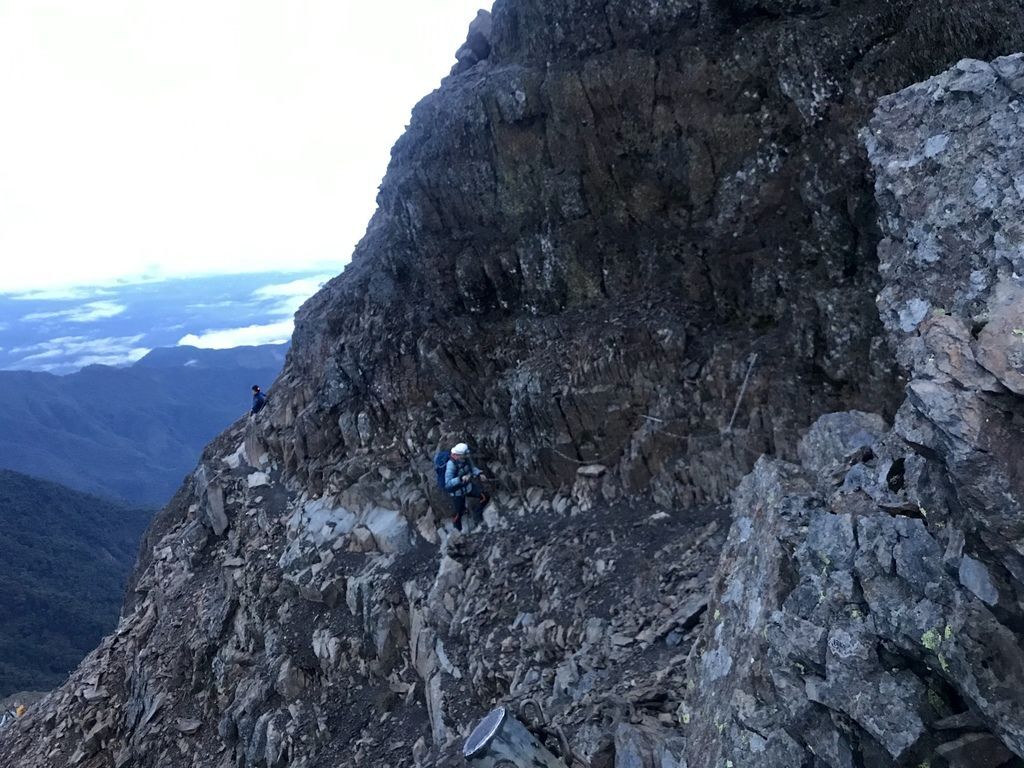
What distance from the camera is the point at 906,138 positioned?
28.0ft

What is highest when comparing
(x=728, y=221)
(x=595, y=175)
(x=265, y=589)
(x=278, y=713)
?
(x=595, y=175)

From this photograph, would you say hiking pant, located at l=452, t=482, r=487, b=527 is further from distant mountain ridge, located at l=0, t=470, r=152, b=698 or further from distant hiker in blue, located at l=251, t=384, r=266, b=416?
distant mountain ridge, located at l=0, t=470, r=152, b=698

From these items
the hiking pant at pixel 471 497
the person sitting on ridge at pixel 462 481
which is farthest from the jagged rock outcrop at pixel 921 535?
the hiking pant at pixel 471 497

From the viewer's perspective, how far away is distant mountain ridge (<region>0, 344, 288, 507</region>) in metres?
141

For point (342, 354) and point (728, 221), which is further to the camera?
point (342, 354)

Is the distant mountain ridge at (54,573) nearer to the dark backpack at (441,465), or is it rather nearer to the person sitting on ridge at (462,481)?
the dark backpack at (441,465)

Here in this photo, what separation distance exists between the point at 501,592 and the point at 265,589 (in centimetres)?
966

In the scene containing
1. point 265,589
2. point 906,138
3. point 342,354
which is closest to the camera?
point 906,138

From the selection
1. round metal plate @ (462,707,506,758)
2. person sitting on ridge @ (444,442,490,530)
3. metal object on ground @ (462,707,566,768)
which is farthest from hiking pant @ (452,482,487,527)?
metal object on ground @ (462,707,566,768)

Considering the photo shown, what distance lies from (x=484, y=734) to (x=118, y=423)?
18204cm

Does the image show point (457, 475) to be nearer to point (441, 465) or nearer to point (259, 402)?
point (441, 465)

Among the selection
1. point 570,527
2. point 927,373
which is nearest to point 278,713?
point 570,527

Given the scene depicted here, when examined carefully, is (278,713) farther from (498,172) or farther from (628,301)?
(498,172)

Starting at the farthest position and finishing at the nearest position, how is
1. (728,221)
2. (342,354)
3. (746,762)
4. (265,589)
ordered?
(342,354), (265,589), (728,221), (746,762)
